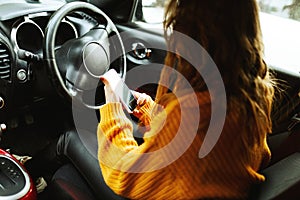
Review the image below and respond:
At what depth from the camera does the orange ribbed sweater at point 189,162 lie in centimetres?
87

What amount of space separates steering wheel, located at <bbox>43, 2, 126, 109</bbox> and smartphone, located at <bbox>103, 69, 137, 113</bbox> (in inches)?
5.4

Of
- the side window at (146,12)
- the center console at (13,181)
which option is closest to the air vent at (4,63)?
the center console at (13,181)

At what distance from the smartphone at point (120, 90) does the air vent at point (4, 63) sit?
36cm

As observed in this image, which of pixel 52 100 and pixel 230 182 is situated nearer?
pixel 230 182

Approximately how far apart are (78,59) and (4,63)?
26cm

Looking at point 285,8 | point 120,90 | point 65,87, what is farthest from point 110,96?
point 285,8

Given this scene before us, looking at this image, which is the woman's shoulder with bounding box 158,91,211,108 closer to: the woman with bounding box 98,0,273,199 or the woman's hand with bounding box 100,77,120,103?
the woman with bounding box 98,0,273,199

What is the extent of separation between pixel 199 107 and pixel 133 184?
0.27 m

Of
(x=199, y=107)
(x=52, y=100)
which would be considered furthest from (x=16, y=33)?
(x=199, y=107)

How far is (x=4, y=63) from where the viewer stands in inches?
52.7

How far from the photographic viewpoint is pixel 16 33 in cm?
139

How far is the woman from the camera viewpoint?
0.85 metres

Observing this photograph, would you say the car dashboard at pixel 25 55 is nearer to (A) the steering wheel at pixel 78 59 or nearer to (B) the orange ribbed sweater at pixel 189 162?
(A) the steering wheel at pixel 78 59

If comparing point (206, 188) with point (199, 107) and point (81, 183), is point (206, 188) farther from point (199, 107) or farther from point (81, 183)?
point (81, 183)
